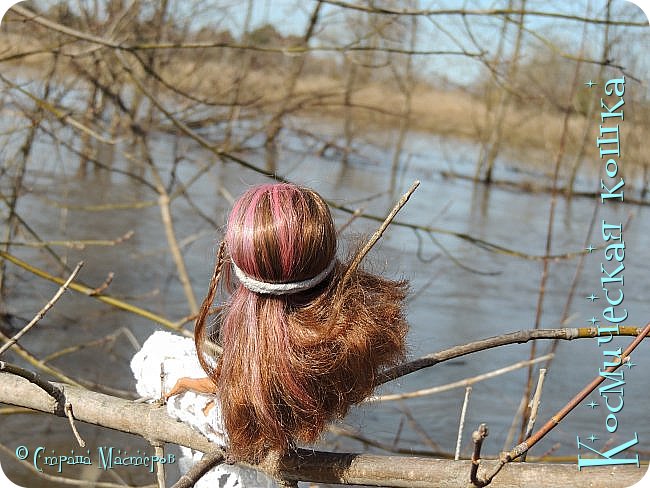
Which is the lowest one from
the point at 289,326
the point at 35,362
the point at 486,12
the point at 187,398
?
the point at 35,362

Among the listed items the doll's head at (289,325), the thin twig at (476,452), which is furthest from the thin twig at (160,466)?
the thin twig at (476,452)

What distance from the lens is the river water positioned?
2600 millimetres

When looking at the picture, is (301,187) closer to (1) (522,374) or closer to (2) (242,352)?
(2) (242,352)

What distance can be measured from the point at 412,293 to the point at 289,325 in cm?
22

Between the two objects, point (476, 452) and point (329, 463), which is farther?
point (329, 463)

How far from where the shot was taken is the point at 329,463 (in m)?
0.96

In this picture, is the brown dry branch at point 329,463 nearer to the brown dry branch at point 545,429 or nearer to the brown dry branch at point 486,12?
the brown dry branch at point 545,429

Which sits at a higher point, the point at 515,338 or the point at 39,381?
the point at 515,338

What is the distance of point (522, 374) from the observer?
3.39 meters

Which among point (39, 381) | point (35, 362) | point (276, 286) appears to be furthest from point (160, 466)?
point (35, 362)

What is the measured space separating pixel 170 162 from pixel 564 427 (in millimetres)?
4226

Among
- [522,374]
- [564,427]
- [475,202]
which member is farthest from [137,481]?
[475,202]

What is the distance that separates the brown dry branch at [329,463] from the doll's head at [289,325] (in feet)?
0.15

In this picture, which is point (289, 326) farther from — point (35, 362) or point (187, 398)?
point (35, 362)
